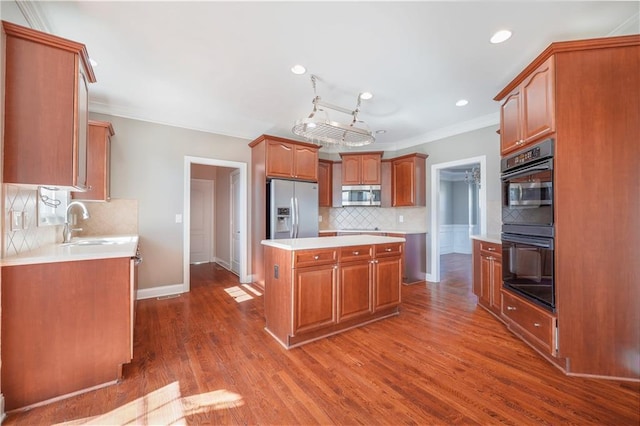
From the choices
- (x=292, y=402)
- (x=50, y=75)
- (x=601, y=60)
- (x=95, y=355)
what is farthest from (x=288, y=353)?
(x=601, y=60)

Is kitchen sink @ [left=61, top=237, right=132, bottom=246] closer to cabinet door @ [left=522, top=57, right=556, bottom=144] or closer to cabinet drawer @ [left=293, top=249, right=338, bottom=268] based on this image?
cabinet drawer @ [left=293, top=249, right=338, bottom=268]

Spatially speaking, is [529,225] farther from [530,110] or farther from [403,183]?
[403,183]

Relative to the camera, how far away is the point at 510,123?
8.51 ft

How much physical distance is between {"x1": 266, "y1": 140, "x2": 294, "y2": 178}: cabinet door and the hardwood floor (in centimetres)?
221

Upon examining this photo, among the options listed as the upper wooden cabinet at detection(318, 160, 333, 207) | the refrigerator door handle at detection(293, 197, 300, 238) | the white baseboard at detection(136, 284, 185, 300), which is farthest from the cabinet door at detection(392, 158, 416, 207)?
the white baseboard at detection(136, 284, 185, 300)

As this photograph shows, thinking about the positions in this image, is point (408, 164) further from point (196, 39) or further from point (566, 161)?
point (196, 39)

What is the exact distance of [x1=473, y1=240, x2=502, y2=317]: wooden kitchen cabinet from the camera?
293 centimetres

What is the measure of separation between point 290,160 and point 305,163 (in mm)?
287

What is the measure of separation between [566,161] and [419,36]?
1480 mm

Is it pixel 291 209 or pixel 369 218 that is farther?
pixel 369 218

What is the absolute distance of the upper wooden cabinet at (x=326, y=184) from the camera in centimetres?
536

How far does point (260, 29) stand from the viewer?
2119 millimetres

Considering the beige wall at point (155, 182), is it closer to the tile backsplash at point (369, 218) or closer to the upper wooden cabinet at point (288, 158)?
the upper wooden cabinet at point (288, 158)

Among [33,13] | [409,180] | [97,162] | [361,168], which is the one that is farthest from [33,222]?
[409,180]
